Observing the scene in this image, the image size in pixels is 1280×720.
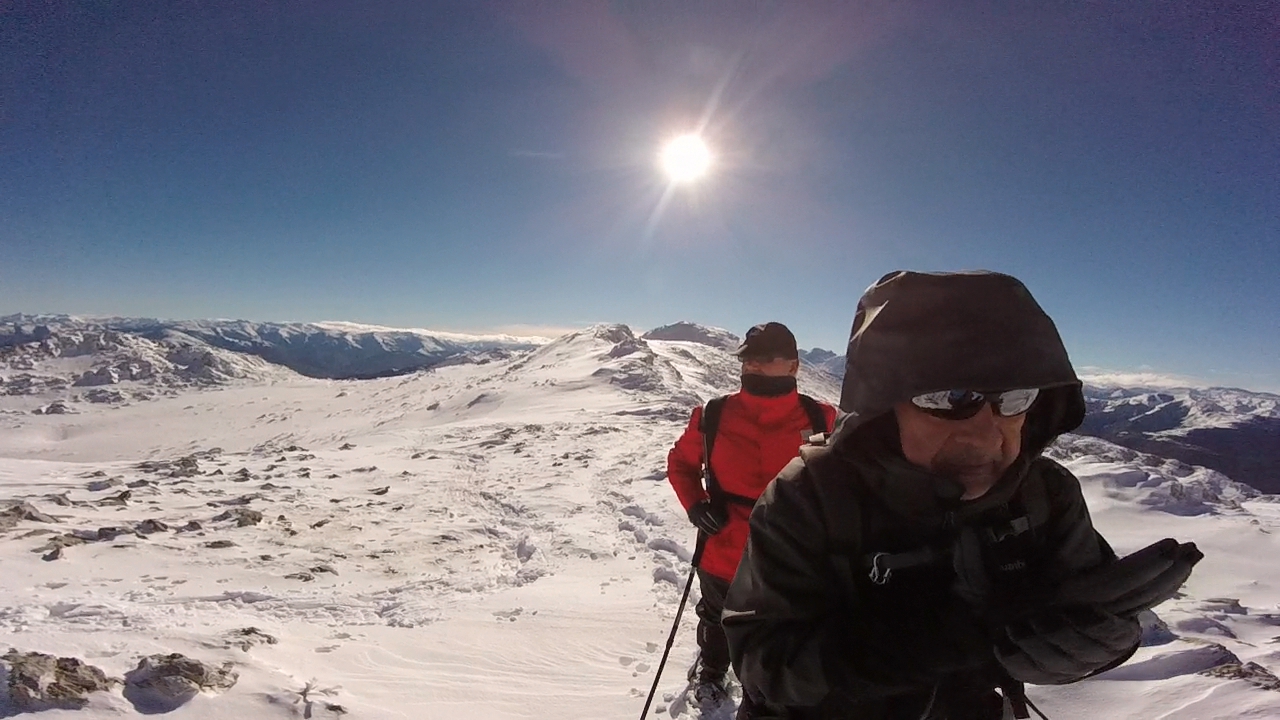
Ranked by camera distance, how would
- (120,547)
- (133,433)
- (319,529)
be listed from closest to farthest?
(120,547) → (319,529) → (133,433)

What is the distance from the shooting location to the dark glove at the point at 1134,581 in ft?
4.57

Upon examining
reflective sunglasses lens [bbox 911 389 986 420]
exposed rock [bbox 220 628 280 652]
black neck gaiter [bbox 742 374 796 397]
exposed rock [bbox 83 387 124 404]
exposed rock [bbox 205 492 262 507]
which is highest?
black neck gaiter [bbox 742 374 796 397]

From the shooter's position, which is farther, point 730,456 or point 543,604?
point 543,604

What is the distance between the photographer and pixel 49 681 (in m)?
3.60

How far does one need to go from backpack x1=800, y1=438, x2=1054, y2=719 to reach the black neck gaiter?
210 cm

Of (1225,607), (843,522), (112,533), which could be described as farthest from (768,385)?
(112,533)

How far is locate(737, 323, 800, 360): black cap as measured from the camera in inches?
163

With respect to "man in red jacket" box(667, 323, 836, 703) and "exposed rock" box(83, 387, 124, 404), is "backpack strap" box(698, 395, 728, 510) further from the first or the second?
"exposed rock" box(83, 387, 124, 404)

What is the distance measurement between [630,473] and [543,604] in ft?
27.9

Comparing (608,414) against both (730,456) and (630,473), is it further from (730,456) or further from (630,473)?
(730,456)

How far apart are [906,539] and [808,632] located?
435 millimetres

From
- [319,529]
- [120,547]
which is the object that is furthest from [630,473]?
[120,547]

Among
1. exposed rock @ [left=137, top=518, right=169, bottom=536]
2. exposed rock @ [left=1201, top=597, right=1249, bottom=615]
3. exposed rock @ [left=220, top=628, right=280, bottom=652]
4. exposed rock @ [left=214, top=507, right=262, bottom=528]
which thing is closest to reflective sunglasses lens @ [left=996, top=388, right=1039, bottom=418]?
exposed rock @ [left=220, top=628, right=280, bottom=652]

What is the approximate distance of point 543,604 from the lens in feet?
22.6
